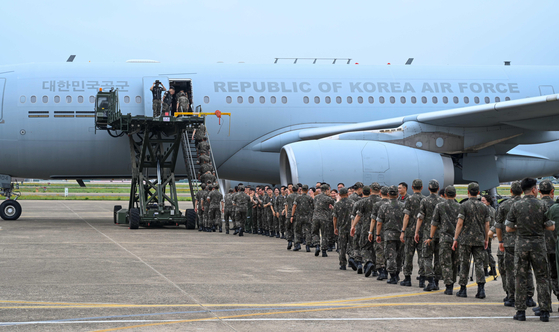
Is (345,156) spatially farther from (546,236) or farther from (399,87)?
(546,236)

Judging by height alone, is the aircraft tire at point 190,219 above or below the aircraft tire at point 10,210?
below

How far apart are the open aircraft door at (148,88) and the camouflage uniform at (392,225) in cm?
1052

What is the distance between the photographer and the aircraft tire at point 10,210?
20125 mm

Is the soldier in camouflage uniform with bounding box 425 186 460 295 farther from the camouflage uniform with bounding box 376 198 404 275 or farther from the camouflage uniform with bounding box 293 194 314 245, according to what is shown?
the camouflage uniform with bounding box 293 194 314 245

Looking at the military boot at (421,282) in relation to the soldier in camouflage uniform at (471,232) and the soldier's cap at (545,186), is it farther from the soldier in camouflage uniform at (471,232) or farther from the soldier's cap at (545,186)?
the soldier's cap at (545,186)

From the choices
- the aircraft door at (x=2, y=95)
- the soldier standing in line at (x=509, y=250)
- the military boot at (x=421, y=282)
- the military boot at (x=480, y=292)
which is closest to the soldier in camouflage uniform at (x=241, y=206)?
the aircraft door at (x=2, y=95)

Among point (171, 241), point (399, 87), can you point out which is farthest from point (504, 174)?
point (171, 241)

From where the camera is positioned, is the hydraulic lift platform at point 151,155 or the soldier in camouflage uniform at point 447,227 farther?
the hydraulic lift platform at point 151,155

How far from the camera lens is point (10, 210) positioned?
66.3 ft

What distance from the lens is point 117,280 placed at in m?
9.01

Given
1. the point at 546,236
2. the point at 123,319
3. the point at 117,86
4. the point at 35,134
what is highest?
the point at 117,86

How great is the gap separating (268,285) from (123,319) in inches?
108

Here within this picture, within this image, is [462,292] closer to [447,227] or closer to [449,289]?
[449,289]

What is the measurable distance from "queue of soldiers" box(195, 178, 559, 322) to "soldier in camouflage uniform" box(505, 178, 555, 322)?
0.04ft
